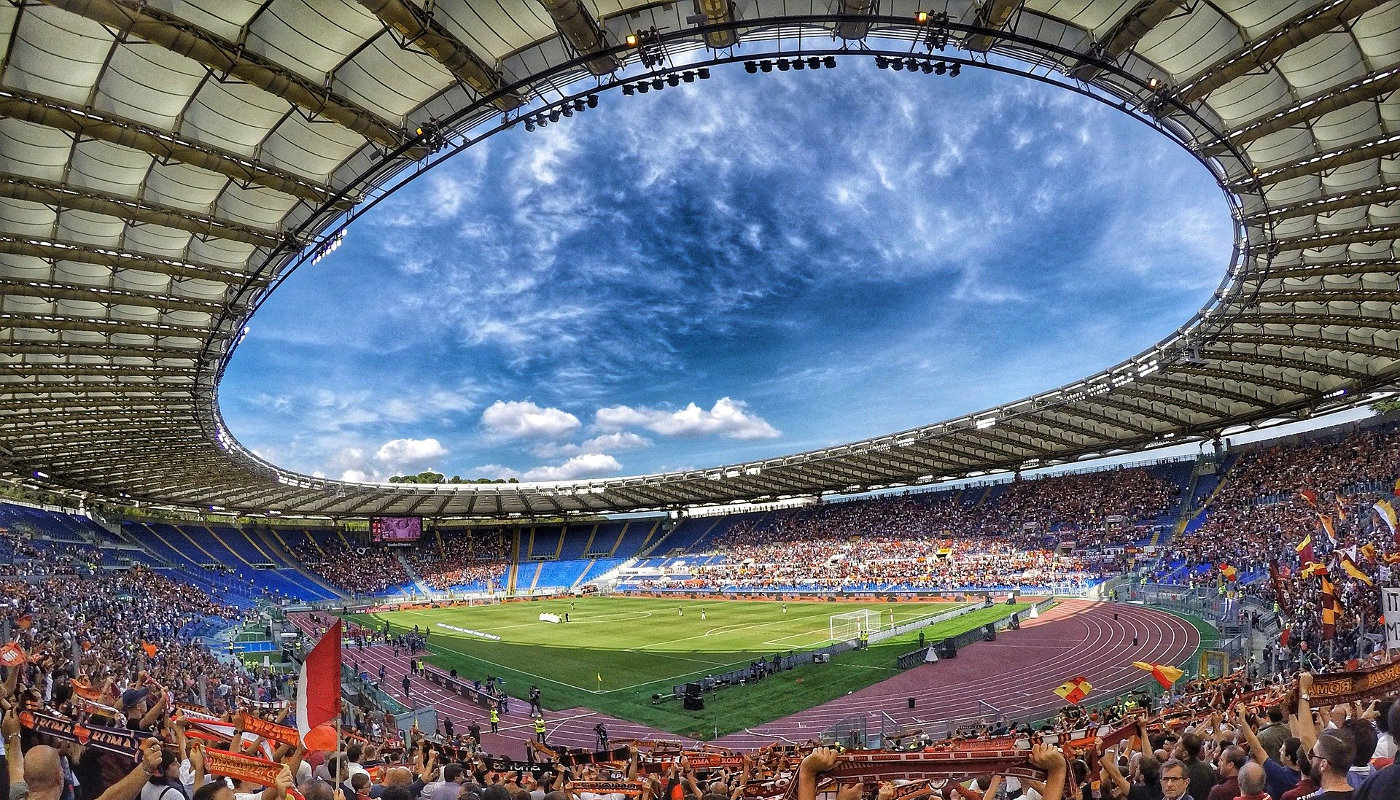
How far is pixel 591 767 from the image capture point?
14.2 meters

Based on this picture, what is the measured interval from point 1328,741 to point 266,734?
10.8 metres

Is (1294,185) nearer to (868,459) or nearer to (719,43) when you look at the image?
(719,43)

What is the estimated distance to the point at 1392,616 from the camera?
1664cm

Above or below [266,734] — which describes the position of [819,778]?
above

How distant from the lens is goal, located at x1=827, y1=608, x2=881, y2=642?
35734 mm

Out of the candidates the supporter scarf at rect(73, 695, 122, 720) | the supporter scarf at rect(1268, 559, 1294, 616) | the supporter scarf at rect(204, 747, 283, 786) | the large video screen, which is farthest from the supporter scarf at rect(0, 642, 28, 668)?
the large video screen

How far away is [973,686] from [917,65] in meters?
19.6

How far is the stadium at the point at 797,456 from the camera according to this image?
808 cm

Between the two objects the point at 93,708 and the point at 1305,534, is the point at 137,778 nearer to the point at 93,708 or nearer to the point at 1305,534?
the point at 93,708

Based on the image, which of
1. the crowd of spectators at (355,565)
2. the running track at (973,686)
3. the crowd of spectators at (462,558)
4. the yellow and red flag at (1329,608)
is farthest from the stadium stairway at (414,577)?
the yellow and red flag at (1329,608)

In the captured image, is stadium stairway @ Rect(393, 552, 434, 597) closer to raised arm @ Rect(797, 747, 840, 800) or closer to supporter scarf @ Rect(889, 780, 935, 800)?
supporter scarf @ Rect(889, 780, 935, 800)

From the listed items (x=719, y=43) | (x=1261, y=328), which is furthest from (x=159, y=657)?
(x=1261, y=328)

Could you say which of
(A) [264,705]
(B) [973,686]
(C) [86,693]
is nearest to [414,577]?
(A) [264,705]

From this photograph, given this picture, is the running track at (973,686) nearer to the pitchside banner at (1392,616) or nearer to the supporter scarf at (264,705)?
the supporter scarf at (264,705)
